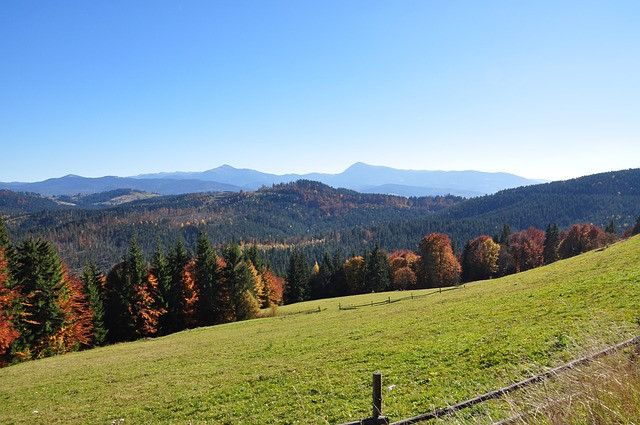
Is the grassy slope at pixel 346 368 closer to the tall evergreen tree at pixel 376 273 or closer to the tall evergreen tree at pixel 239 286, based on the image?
the tall evergreen tree at pixel 239 286

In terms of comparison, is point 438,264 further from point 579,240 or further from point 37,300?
point 37,300

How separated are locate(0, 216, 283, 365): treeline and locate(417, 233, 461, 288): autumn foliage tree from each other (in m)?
49.4

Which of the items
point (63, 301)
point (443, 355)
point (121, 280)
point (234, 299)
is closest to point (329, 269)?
point (234, 299)

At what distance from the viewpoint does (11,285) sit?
126 ft

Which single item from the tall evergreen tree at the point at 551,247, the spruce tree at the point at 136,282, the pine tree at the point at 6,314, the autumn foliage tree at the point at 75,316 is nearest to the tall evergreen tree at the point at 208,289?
the spruce tree at the point at 136,282

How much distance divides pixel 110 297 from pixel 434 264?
7333 centimetres

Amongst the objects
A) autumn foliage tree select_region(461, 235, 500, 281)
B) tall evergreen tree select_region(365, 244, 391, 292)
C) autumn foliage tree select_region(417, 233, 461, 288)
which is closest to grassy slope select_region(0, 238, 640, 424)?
autumn foliage tree select_region(417, 233, 461, 288)

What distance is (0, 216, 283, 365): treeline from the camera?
129ft

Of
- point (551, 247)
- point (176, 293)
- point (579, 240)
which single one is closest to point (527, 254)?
point (551, 247)

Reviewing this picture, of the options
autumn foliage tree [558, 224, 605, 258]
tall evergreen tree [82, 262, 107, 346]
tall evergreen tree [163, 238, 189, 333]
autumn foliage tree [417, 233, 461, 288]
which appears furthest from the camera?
autumn foliage tree [558, 224, 605, 258]

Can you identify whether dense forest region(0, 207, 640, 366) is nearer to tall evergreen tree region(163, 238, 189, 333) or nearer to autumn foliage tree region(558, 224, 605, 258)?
tall evergreen tree region(163, 238, 189, 333)

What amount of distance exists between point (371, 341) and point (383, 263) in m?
72.8

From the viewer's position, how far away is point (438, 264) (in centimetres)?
8744

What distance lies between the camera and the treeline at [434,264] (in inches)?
3504
